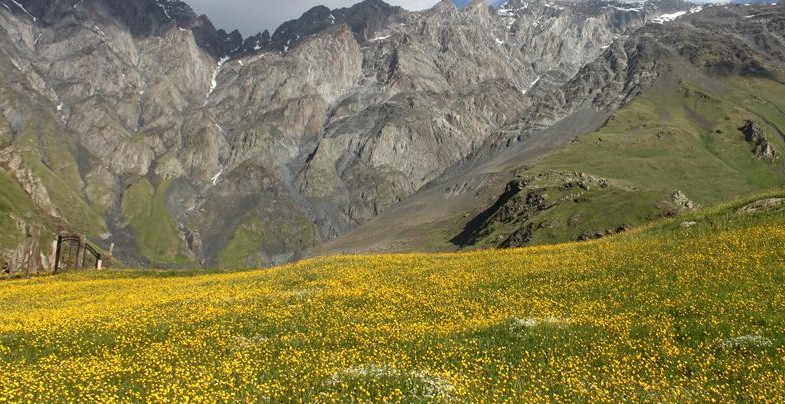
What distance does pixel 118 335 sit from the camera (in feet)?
70.2

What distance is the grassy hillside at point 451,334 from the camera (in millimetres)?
14828

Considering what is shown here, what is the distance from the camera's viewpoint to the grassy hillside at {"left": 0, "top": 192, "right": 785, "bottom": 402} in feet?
48.6

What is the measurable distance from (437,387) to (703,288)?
14.4 meters

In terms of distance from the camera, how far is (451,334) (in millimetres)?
20594

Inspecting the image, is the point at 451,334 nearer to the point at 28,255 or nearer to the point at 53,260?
the point at 28,255

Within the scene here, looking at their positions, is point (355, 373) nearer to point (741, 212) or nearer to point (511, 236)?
point (741, 212)

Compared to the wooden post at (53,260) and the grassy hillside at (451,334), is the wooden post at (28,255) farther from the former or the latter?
the grassy hillside at (451,334)

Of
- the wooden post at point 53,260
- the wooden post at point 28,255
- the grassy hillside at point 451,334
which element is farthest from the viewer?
the wooden post at point 53,260

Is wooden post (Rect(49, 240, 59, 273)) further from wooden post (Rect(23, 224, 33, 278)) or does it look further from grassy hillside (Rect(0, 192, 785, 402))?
grassy hillside (Rect(0, 192, 785, 402))

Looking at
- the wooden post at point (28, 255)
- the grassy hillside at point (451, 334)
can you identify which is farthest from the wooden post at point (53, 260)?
the grassy hillside at point (451, 334)

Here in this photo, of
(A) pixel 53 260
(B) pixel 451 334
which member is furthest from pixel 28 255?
(B) pixel 451 334

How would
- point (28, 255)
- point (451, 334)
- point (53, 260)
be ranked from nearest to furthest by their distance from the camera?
1. point (451, 334)
2. point (28, 255)
3. point (53, 260)

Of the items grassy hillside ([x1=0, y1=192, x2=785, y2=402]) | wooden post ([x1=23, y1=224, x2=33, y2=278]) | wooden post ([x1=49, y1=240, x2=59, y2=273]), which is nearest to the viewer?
grassy hillside ([x1=0, y1=192, x2=785, y2=402])

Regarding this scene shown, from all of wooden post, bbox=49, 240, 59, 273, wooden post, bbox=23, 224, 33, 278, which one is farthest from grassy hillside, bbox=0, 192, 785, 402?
wooden post, bbox=49, 240, 59, 273
